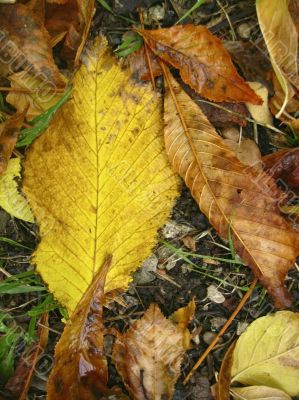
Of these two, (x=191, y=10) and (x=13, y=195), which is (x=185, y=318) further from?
(x=191, y=10)

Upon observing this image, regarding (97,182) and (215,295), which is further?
(215,295)

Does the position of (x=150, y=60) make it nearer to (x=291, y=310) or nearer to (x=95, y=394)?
(x=291, y=310)

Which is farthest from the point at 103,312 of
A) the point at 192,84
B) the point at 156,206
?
the point at 192,84

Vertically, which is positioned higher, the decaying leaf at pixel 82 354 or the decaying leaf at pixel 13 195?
the decaying leaf at pixel 13 195

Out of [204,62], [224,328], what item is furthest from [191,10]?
[224,328]

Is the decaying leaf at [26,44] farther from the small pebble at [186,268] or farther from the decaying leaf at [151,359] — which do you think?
the decaying leaf at [151,359]

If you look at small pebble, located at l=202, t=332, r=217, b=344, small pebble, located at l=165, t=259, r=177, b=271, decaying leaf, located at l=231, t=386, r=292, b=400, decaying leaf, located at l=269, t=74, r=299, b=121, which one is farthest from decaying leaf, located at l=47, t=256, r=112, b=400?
decaying leaf, located at l=269, t=74, r=299, b=121

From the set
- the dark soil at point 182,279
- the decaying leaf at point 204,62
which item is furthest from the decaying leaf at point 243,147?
the dark soil at point 182,279
